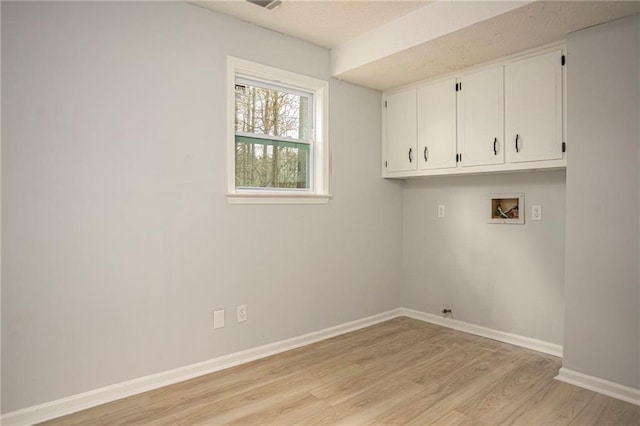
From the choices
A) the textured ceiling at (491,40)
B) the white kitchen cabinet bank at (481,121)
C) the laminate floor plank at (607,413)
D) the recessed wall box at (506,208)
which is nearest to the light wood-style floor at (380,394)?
the laminate floor plank at (607,413)

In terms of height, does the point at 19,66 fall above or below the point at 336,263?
above

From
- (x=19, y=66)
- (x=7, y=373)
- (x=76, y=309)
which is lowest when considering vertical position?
(x=7, y=373)

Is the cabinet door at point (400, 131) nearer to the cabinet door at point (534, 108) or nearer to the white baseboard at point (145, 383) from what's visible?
the cabinet door at point (534, 108)

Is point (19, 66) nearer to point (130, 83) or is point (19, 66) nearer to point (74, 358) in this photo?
point (130, 83)

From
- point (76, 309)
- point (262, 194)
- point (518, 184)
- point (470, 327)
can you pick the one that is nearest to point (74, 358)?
point (76, 309)

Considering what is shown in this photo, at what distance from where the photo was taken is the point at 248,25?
117 inches

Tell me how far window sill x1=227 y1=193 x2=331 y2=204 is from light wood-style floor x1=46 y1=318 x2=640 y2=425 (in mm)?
1219

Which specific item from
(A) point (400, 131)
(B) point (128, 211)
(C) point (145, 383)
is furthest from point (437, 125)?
(C) point (145, 383)

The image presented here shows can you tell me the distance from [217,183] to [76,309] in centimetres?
117

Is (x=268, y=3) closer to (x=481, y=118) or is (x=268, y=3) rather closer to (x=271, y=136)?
(x=271, y=136)

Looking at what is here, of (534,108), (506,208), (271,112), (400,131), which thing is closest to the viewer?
(534,108)

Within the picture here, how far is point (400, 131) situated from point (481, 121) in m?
0.83

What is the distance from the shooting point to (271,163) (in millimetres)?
3242

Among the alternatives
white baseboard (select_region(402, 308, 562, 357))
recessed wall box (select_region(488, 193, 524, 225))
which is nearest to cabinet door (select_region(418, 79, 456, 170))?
recessed wall box (select_region(488, 193, 524, 225))
